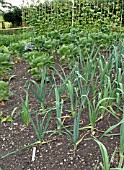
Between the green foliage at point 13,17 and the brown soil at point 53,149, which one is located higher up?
the green foliage at point 13,17

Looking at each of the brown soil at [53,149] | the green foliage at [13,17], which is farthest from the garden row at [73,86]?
the green foliage at [13,17]

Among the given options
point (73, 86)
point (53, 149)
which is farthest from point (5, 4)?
point (53, 149)

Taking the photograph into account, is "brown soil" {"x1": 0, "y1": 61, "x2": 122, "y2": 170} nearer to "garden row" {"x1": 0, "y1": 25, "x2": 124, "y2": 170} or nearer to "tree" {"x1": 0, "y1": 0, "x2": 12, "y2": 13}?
"garden row" {"x1": 0, "y1": 25, "x2": 124, "y2": 170}

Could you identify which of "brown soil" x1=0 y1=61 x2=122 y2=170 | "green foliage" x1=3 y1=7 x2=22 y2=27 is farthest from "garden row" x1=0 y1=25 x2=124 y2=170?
"green foliage" x1=3 y1=7 x2=22 y2=27

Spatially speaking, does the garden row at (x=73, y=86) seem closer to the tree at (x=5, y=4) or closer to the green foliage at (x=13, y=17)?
the green foliage at (x=13, y=17)

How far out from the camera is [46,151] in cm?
153

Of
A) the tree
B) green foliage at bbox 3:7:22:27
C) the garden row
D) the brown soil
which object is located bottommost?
the brown soil

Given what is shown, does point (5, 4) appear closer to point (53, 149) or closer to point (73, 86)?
point (73, 86)

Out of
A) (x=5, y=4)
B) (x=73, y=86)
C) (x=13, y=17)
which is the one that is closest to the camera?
(x=73, y=86)

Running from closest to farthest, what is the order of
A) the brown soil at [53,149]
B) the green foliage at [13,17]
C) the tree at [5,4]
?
the brown soil at [53,149], the green foliage at [13,17], the tree at [5,4]

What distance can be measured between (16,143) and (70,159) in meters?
0.37

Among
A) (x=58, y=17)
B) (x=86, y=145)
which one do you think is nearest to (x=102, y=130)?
(x=86, y=145)

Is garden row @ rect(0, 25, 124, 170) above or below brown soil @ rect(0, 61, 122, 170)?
above

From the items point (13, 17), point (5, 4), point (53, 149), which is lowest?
point (53, 149)
